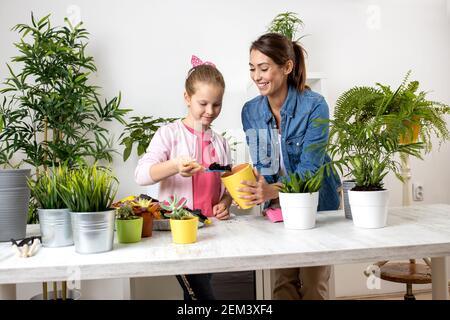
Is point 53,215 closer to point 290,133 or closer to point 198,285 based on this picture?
point 198,285

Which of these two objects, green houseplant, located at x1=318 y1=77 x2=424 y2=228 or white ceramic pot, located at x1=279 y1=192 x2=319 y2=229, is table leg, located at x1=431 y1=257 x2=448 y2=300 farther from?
white ceramic pot, located at x1=279 y1=192 x2=319 y2=229

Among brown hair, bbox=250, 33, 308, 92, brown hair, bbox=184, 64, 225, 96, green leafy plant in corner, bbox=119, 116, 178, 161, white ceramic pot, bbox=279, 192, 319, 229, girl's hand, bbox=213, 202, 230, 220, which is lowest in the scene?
girl's hand, bbox=213, 202, 230, 220

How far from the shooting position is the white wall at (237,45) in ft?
9.27

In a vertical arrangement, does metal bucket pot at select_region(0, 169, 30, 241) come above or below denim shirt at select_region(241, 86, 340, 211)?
below

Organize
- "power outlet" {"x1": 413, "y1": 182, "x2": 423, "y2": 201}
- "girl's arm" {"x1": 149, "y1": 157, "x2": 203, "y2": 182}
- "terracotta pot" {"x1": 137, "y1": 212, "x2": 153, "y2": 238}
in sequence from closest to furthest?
"terracotta pot" {"x1": 137, "y1": 212, "x2": 153, "y2": 238}, "girl's arm" {"x1": 149, "y1": 157, "x2": 203, "y2": 182}, "power outlet" {"x1": 413, "y1": 182, "x2": 423, "y2": 201}

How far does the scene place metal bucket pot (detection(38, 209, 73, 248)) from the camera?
0.91 meters

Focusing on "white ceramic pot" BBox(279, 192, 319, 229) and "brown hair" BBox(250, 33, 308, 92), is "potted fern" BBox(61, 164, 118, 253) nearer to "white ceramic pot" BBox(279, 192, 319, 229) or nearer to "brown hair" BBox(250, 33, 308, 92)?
"white ceramic pot" BBox(279, 192, 319, 229)

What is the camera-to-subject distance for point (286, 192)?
1.08m

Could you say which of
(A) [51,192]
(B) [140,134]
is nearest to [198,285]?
(A) [51,192]

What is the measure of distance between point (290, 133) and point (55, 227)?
2.94 ft

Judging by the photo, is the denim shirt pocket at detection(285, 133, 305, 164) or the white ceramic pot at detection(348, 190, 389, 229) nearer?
the white ceramic pot at detection(348, 190, 389, 229)

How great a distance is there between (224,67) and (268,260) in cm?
233

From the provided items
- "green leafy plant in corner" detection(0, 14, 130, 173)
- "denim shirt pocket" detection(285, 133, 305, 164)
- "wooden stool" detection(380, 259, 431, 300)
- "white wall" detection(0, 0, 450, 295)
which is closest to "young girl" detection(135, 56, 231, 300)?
"denim shirt pocket" detection(285, 133, 305, 164)

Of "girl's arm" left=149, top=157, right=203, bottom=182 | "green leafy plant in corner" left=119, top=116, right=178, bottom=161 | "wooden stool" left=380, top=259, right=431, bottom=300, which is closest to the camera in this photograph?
"girl's arm" left=149, top=157, right=203, bottom=182
